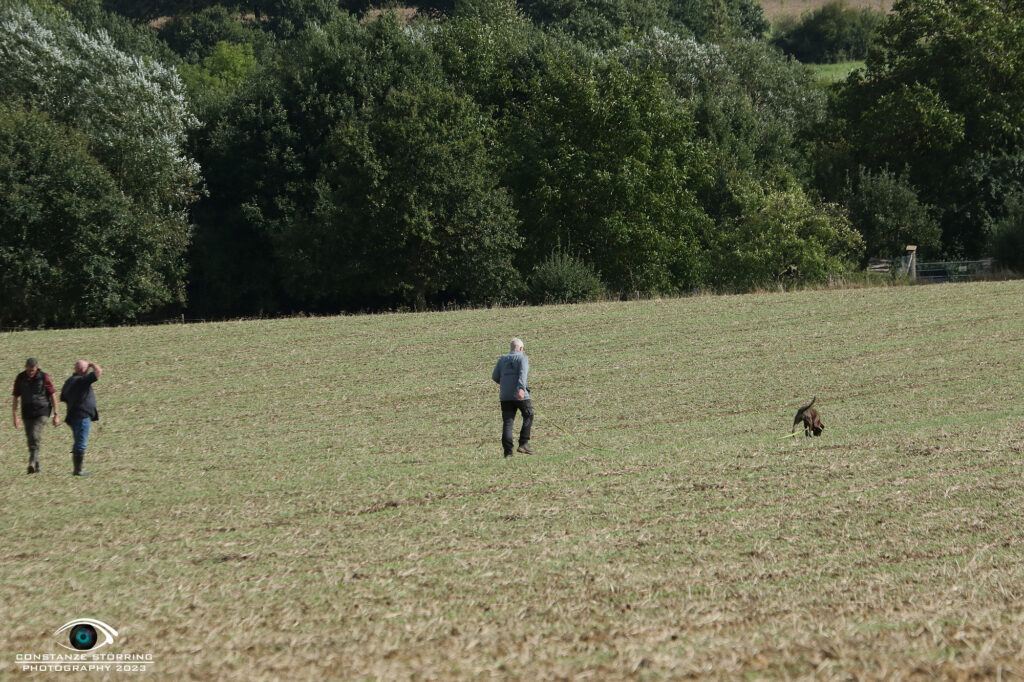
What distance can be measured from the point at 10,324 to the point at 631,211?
3061 cm

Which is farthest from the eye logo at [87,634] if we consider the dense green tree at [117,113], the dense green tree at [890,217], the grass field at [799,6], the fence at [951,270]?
the grass field at [799,6]

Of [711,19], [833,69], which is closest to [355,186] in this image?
[711,19]

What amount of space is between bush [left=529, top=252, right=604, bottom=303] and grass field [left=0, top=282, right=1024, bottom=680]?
14.3 m

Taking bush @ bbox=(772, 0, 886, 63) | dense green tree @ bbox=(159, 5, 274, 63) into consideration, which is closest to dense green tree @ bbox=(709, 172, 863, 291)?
dense green tree @ bbox=(159, 5, 274, 63)

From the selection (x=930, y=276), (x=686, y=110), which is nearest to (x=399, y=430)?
(x=930, y=276)

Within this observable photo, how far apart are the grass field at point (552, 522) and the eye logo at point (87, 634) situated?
6.4 inches

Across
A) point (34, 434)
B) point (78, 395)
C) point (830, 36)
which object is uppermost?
point (830, 36)

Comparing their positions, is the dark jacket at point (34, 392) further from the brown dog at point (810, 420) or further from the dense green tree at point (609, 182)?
the dense green tree at point (609, 182)

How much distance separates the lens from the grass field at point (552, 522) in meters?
8.51

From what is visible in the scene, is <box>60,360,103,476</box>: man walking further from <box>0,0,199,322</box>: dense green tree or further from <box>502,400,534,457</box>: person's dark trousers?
<box>0,0,199,322</box>: dense green tree

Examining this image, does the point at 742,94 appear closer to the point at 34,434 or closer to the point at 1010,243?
the point at 1010,243

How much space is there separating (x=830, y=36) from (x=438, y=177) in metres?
84.7

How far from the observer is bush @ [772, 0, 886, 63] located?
119 m

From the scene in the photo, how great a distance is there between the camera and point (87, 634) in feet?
29.5
